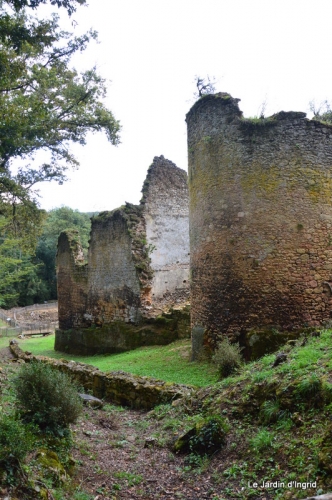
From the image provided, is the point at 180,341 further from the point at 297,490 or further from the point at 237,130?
the point at 297,490

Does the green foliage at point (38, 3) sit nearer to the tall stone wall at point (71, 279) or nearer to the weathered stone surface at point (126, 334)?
the weathered stone surface at point (126, 334)

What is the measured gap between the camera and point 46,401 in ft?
15.9

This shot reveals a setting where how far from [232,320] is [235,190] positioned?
2903mm

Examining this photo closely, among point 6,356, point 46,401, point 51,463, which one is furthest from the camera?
point 6,356

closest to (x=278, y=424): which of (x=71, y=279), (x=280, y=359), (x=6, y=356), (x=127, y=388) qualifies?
(x=280, y=359)

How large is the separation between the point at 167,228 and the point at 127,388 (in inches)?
395

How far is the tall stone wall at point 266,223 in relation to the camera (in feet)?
27.6

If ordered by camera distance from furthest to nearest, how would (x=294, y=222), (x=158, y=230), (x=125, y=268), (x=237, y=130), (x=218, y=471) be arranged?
(x=158, y=230) < (x=125, y=268) < (x=237, y=130) < (x=294, y=222) < (x=218, y=471)

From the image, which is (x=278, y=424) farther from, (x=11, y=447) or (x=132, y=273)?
(x=132, y=273)

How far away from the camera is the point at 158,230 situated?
54.1 feet

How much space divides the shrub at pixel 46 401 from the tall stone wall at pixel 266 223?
4676 millimetres

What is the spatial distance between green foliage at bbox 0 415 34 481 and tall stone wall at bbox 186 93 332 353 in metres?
5.72

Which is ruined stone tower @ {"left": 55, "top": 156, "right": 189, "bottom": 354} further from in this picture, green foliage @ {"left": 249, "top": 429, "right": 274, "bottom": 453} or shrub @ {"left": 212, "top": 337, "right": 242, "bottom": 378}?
green foliage @ {"left": 249, "top": 429, "right": 274, "bottom": 453}

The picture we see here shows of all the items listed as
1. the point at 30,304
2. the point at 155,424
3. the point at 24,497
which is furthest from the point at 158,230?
the point at 30,304
